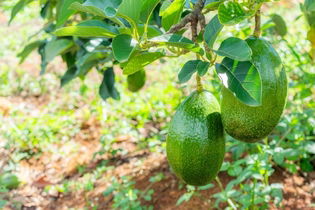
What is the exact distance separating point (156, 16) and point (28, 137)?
1.58 metres

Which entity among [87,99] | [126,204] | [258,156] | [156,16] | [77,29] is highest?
[77,29]

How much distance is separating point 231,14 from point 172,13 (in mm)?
141

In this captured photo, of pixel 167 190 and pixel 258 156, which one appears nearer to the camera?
pixel 258 156

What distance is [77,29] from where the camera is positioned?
34.9 inches

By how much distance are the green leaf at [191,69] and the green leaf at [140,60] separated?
6 cm

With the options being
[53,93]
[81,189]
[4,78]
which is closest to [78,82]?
[53,93]

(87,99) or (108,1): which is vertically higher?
(108,1)

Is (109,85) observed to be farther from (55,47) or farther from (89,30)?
(89,30)

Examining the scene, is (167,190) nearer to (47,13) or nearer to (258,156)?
(258,156)

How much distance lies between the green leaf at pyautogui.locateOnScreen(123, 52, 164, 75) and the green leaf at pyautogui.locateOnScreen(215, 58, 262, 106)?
134 millimetres

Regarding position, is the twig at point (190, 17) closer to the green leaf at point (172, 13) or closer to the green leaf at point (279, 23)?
the green leaf at point (172, 13)

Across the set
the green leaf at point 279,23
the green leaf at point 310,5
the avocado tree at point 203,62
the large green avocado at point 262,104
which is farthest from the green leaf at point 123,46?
the green leaf at point 279,23

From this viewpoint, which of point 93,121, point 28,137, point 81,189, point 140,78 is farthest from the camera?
point 93,121

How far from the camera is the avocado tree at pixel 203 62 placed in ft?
2.73
